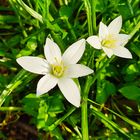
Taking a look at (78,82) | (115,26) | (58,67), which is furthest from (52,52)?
(115,26)

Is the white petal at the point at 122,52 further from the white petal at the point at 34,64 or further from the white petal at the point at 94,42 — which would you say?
the white petal at the point at 34,64

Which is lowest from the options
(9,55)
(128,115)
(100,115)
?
(128,115)

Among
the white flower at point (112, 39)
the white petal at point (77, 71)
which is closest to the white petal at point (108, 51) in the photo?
the white flower at point (112, 39)

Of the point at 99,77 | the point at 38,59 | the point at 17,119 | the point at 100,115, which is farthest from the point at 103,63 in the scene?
the point at 17,119

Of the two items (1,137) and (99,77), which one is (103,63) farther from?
(1,137)

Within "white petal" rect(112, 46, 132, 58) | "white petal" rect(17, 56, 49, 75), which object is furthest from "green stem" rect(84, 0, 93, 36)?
"white petal" rect(17, 56, 49, 75)

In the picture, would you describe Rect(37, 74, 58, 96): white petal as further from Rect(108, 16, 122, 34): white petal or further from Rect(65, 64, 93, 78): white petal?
Rect(108, 16, 122, 34): white petal

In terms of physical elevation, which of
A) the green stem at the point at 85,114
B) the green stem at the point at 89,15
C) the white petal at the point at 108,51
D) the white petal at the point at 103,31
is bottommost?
the green stem at the point at 85,114
